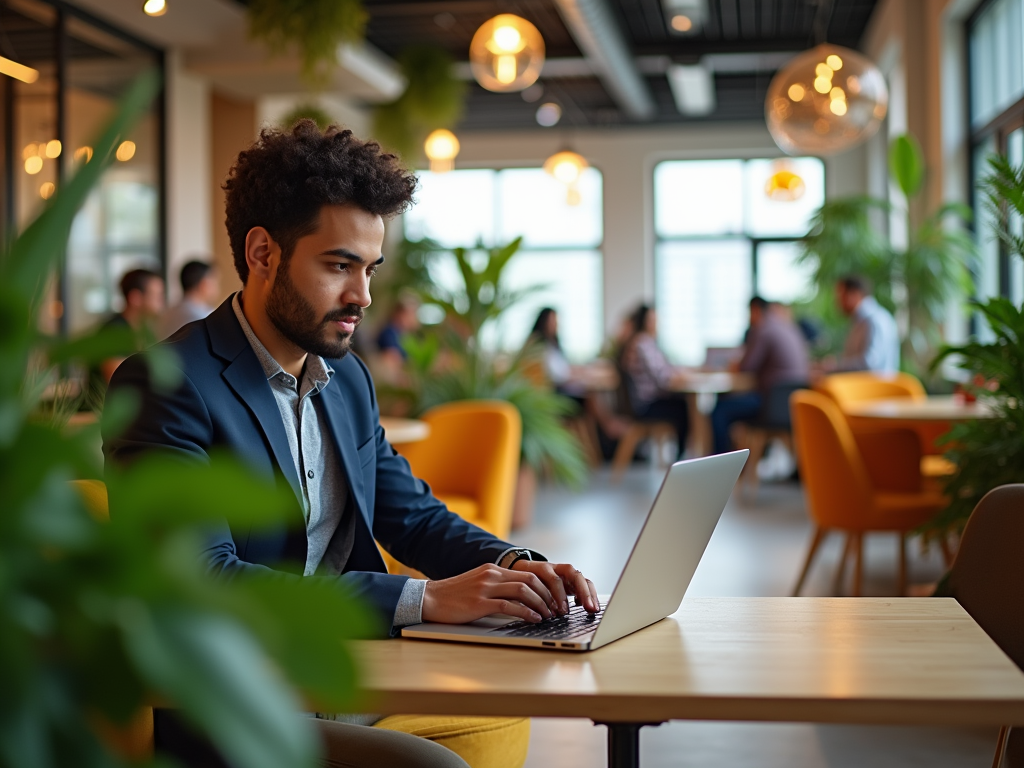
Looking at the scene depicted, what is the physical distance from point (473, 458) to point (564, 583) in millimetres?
3005

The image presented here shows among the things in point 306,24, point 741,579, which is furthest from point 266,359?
point 306,24

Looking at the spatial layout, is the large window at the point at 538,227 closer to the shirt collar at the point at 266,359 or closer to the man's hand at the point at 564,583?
the shirt collar at the point at 266,359

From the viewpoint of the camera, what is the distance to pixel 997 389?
123 inches

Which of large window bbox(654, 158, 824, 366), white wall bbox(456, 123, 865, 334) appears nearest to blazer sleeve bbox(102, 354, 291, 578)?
white wall bbox(456, 123, 865, 334)

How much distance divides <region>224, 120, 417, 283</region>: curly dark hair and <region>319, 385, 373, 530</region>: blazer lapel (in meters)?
0.26

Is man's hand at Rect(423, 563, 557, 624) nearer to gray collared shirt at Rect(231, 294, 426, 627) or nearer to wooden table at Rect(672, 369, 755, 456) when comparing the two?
gray collared shirt at Rect(231, 294, 426, 627)

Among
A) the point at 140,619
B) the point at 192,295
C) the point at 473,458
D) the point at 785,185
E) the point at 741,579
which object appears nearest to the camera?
the point at 140,619

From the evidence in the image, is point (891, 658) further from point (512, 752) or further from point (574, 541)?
point (574, 541)

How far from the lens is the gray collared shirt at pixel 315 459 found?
5.65 ft

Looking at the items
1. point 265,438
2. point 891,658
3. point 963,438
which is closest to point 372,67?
point 963,438

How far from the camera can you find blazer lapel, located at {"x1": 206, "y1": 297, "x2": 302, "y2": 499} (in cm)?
162

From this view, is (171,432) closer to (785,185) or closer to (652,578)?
(652,578)

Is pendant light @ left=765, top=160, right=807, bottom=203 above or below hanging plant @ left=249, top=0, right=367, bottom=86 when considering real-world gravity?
below

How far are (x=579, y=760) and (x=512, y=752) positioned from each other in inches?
45.7
